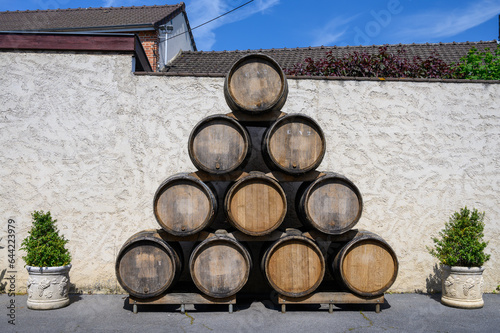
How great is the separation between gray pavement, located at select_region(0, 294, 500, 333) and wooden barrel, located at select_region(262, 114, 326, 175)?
1.47 meters

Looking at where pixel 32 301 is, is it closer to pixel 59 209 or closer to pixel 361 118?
pixel 59 209

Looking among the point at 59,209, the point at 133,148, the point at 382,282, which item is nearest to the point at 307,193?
the point at 382,282

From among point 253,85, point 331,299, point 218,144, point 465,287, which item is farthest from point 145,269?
point 465,287

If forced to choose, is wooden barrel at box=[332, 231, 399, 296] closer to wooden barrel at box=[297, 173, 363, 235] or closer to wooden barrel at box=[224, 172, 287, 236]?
wooden barrel at box=[297, 173, 363, 235]

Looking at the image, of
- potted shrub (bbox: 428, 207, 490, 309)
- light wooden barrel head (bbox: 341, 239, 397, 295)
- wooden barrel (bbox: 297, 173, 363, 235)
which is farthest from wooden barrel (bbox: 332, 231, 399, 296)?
potted shrub (bbox: 428, 207, 490, 309)

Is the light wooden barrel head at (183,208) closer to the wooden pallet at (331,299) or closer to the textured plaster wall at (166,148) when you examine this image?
the textured plaster wall at (166,148)

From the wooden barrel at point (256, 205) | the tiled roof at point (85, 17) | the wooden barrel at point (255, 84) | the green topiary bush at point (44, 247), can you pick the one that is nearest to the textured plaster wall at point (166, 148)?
the green topiary bush at point (44, 247)

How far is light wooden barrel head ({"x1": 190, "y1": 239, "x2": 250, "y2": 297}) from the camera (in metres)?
4.34

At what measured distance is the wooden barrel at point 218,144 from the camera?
174 inches

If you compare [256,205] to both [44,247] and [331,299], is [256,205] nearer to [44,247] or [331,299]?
[331,299]

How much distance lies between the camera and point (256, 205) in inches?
173

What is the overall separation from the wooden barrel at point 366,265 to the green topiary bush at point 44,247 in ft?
9.52

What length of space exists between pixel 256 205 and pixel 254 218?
0.13 metres

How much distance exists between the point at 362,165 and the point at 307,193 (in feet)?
4.28
